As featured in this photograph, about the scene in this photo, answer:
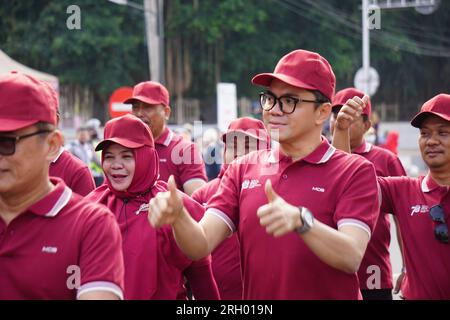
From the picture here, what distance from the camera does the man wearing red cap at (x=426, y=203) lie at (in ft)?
15.9

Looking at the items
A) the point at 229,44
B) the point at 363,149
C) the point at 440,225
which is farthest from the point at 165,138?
the point at 229,44

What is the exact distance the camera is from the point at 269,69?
40031mm

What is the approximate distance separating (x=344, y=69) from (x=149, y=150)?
36.7 m

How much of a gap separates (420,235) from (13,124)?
2.68 m

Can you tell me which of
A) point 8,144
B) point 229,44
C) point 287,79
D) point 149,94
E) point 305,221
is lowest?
point 305,221

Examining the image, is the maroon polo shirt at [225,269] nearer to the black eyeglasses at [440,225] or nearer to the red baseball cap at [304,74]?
the black eyeglasses at [440,225]

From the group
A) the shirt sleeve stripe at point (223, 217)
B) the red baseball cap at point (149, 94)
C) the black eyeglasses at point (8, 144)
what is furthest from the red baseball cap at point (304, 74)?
the red baseball cap at point (149, 94)

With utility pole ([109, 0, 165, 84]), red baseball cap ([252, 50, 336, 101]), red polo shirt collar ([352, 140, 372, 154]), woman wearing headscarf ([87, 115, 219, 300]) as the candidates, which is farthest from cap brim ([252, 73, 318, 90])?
utility pole ([109, 0, 165, 84])

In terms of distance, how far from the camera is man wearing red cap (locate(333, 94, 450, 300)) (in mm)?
4836

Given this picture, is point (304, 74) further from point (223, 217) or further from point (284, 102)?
point (223, 217)

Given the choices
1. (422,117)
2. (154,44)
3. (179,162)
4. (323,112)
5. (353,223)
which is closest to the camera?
(353,223)

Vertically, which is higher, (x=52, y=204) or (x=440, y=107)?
(x=440, y=107)

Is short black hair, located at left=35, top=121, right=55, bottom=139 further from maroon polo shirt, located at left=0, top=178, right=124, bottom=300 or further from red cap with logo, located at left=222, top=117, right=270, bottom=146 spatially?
red cap with logo, located at left=222, top=117, right=270, bottom=146

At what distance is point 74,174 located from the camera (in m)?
5.96
